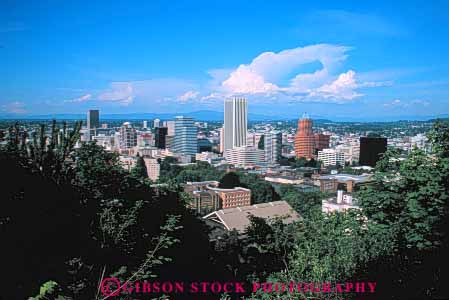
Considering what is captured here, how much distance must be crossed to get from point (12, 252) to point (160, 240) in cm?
105

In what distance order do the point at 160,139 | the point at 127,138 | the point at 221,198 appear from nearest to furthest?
the point at 221,198 → the point at 127,138 → the point at 160,139

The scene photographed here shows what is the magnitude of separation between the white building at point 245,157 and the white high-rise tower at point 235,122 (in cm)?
831

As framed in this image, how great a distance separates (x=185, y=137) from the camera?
49156mm

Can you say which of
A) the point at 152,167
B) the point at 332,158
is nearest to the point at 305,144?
the point at 332,158

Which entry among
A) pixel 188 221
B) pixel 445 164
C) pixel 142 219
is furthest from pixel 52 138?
pixel 445 164

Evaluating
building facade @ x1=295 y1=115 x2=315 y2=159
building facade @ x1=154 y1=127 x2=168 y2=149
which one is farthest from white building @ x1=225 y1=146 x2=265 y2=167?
building facade @ x1=154 y1=127 x2=168 y2=149

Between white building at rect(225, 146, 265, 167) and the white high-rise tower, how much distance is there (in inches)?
327

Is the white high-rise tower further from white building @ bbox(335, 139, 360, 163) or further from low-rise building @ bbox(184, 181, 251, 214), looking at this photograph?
low-rise building @ bbox(184, 181, 251, 214)

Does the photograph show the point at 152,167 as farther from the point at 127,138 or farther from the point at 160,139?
the point at 160,139

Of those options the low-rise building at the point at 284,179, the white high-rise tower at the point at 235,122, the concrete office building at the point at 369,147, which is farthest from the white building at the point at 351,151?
the low-rise building at the point at 284,179

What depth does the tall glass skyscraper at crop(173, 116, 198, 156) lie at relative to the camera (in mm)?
48781

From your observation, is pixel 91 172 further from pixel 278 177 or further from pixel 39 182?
pixel 278 177

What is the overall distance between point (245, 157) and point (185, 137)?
918 cm

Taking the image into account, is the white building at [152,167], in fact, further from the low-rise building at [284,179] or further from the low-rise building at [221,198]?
the low-rise building at [221,198]
